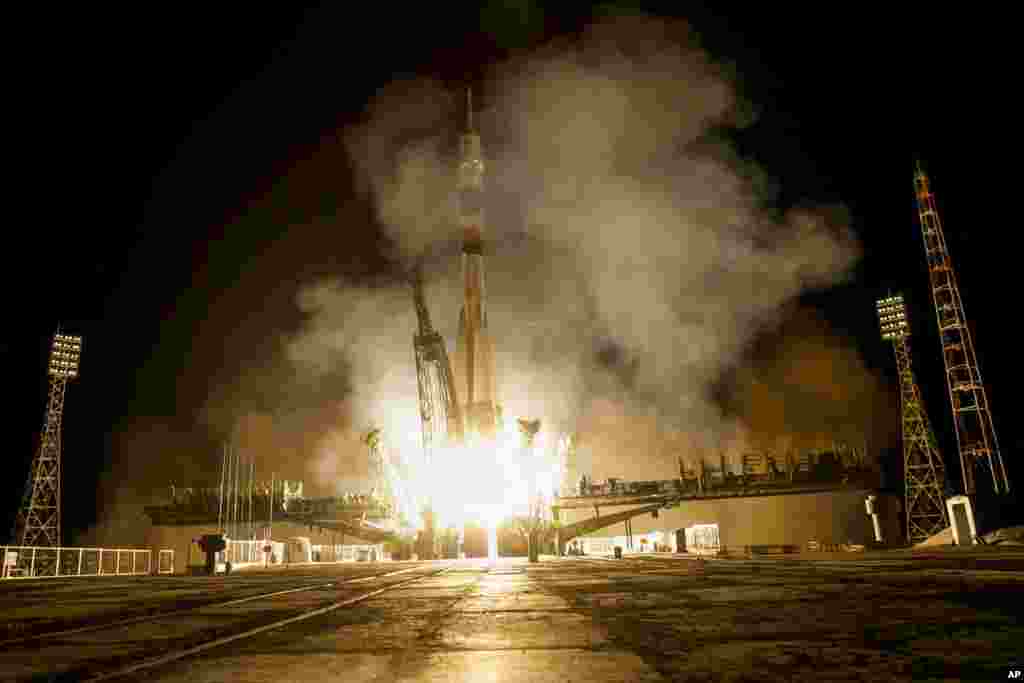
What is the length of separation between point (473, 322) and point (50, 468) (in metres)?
53.7

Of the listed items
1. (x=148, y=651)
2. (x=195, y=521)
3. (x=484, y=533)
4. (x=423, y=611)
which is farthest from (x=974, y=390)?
(x=195, y=521)

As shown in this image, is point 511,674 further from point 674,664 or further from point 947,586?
point 947,586

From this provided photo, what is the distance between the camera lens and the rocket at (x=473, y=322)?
97250 millimetres

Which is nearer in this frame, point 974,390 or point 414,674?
point 414,674

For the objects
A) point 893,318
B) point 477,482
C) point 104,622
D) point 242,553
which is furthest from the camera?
point 477,482

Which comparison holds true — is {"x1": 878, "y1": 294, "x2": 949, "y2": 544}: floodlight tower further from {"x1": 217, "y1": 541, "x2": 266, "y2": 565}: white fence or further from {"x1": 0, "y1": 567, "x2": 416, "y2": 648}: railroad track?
{"x1": 0, "y1": 567, "x2": 416, "y2": 648}: railroad track

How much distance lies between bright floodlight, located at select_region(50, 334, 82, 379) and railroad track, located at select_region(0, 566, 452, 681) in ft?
227

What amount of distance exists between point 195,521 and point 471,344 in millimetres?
65751

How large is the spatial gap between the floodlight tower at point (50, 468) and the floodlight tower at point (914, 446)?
82917mm

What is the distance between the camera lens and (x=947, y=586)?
10562 millimetres

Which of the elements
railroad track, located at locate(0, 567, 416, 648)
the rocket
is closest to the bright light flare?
the rocket

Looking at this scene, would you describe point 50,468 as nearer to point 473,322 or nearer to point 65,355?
point 65,355

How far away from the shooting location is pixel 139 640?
21.9ft

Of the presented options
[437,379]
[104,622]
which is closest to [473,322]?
[437,379]
